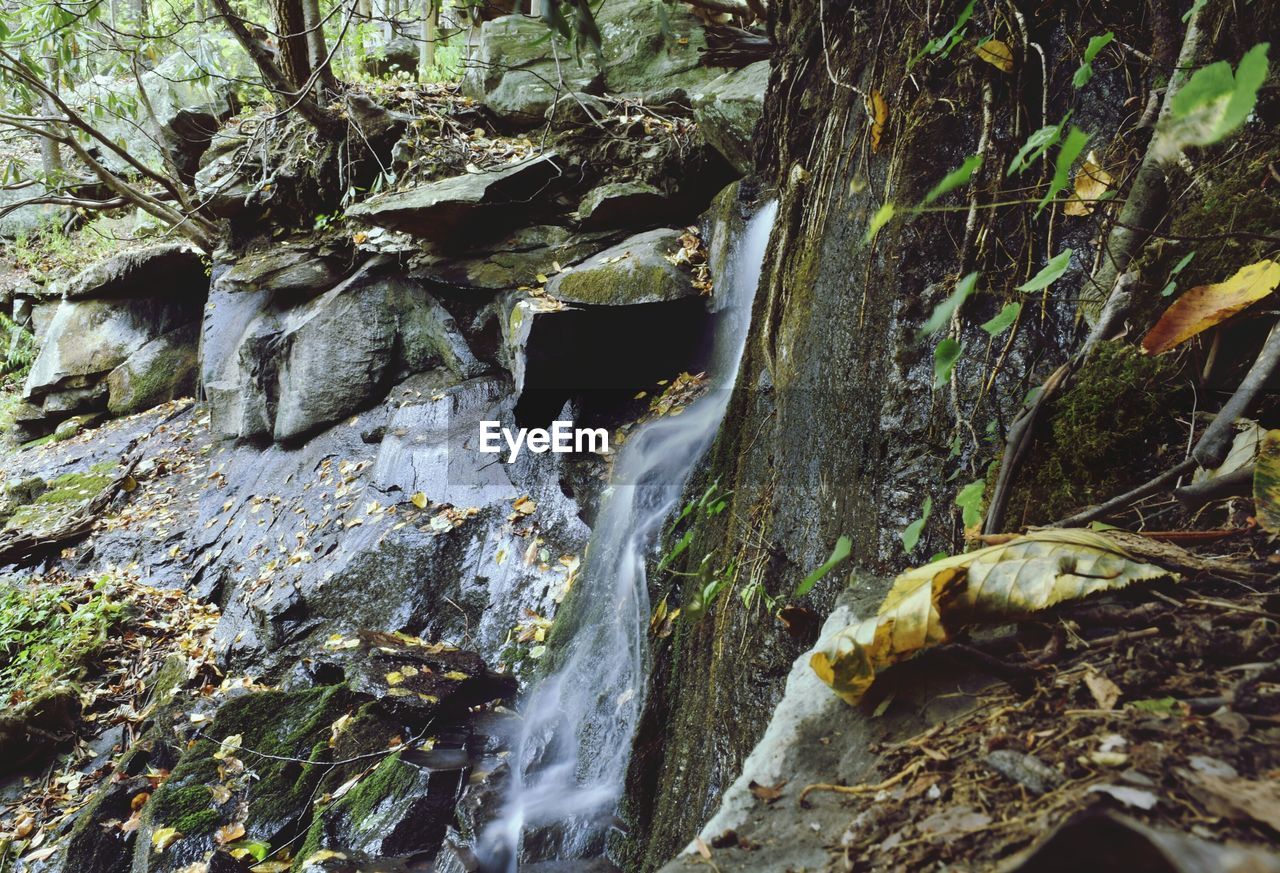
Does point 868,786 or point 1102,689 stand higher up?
point 1102,689

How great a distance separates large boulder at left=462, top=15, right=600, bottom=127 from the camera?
27.0 feet

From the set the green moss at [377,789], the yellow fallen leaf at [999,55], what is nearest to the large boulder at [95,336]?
the green moss at [377,789]

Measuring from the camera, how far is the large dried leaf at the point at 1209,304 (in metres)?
1.42

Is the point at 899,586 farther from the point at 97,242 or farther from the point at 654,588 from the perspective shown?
the point at 97,242

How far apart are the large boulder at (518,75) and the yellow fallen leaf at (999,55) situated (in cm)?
680

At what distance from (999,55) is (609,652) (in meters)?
3.96

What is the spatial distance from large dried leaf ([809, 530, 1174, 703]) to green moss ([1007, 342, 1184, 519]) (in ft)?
1.58

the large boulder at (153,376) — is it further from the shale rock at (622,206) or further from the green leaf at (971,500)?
the green leaf at (971,500)

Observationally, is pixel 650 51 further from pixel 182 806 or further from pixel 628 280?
pixel 182 806

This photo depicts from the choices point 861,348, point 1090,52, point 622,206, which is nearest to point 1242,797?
point 1090,52

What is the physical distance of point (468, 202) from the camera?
673cm

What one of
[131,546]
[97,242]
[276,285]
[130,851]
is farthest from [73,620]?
[97,242]

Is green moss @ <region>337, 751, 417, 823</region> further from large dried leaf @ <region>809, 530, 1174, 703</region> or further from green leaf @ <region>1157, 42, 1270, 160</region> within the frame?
green leaf @ <region>1157, 42, 1270, 160</region>
